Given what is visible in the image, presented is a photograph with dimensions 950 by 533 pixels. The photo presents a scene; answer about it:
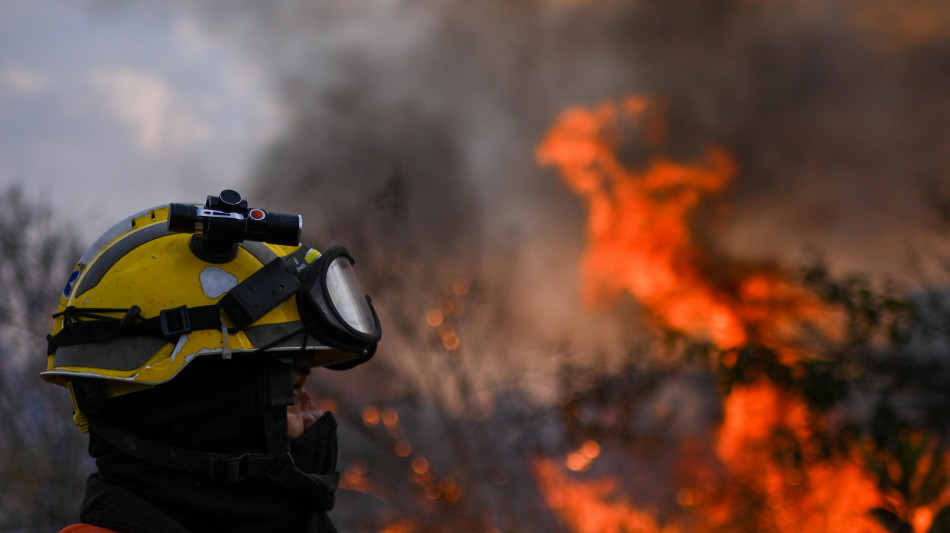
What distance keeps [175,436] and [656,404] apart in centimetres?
1482

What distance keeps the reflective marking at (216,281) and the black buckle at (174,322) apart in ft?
0.35

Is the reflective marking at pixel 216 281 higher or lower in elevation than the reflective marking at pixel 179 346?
higher

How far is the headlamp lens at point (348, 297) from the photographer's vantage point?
256 centimetres

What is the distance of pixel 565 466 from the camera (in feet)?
53.4

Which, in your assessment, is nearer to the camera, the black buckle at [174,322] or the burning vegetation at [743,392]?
the black buckle at [174,322]

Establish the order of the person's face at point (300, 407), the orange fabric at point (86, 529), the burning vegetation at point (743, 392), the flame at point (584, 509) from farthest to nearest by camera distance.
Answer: the flame at point (584, 509)
the burning vegetation at point (743, 392)
the person's face at point (300, 407)
the orange fabric at point (86, 529)

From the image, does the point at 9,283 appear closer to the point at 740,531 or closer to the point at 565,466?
the point at 565,466

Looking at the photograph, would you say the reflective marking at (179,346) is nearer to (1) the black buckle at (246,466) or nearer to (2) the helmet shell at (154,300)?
(2) the helmet shell at (154,300)

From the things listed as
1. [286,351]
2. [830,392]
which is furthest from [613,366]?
[286,351]

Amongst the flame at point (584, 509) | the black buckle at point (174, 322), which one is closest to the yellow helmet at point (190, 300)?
the black buckle at point (174, 322)

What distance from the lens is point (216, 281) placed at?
240 centimetres

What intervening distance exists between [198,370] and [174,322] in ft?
0.54

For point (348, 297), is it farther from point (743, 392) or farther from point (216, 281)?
point (743, 392)

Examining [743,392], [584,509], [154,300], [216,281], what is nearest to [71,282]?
[154,300]
